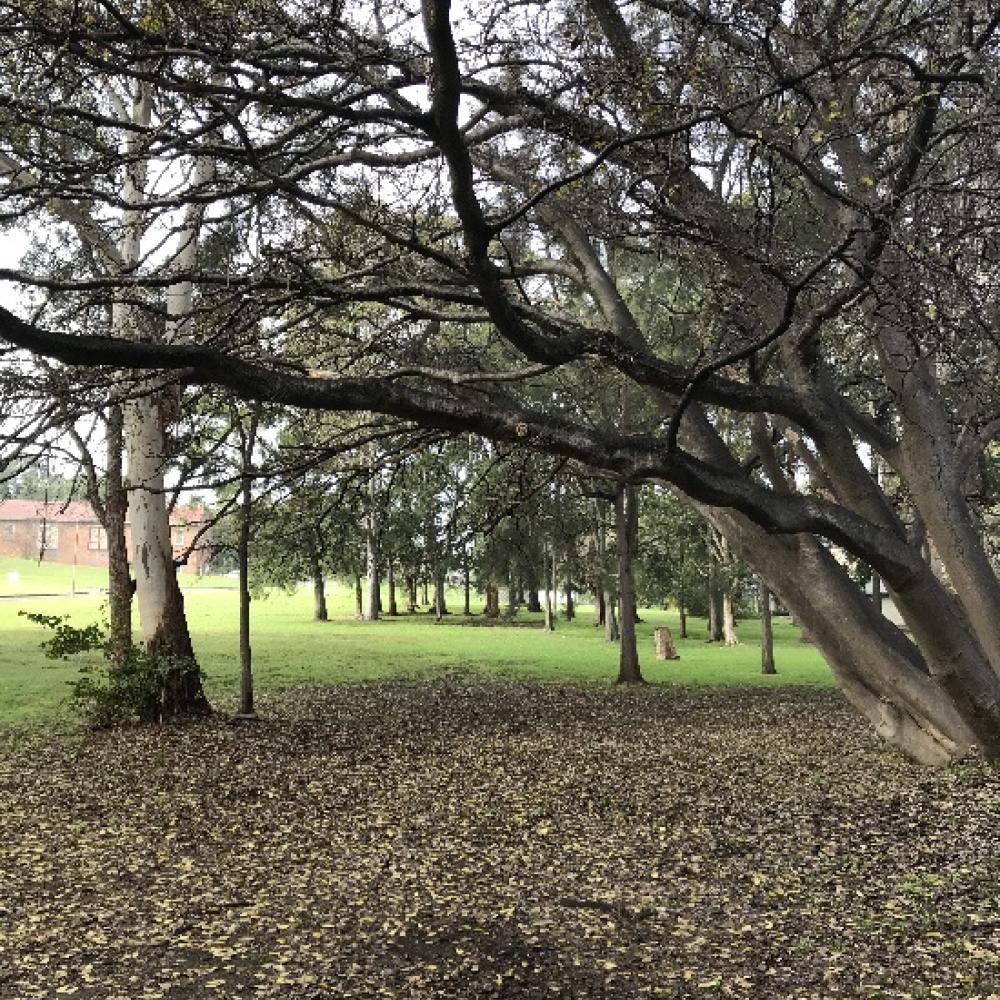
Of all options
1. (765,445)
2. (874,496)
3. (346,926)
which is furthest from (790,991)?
(765,445)

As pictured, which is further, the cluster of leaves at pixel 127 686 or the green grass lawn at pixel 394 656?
the green grass lawn at pixel 394 656

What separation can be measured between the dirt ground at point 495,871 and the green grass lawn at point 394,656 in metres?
7.47

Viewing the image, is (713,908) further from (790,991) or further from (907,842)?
A: (907,842)

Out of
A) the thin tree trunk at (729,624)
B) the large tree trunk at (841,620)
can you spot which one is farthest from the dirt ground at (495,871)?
the thin tree trunk at (729,624)

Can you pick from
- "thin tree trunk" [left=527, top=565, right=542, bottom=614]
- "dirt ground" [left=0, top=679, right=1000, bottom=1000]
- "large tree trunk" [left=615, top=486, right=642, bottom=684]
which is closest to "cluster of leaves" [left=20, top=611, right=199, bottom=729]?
"dirt ground" [left=0, top=679, right=1000, bottom=1000]

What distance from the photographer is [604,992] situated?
4520 millimetres

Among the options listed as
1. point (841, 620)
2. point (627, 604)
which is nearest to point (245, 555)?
point (841, 620)

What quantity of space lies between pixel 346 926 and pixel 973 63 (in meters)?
6.74

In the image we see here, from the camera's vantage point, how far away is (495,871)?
21.7 ft

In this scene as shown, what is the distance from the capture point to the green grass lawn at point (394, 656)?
2101cm

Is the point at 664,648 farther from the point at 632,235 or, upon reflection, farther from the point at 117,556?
the point at 632,235

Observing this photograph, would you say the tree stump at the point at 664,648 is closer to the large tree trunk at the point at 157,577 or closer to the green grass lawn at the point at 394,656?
the green grass lawn at the point at 394,656

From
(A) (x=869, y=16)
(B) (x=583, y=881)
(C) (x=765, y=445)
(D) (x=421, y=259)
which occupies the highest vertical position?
(A) (x=869, y=16)

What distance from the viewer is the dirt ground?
478 centimetres
